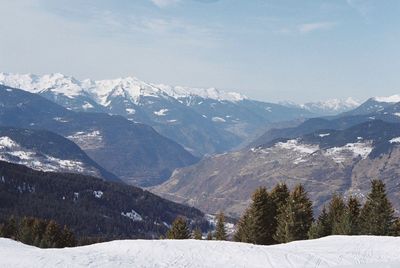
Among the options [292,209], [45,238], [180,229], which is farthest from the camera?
[45,238]

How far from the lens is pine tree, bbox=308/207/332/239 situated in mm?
57750

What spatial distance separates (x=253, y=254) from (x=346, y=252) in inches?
288

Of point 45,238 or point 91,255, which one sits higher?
point 91,255

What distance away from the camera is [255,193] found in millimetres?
64188

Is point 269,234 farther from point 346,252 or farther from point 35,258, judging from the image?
point 35,258

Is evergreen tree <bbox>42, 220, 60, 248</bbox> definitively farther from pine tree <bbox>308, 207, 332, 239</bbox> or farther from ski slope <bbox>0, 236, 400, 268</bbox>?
ski slope <bbox>0, 236, 400, 268</bbox>

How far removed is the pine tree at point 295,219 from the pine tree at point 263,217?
10.3ft

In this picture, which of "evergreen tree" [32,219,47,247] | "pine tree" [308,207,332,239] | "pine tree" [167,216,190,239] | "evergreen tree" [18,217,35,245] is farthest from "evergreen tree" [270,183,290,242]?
"evergreen tree" [18,217,35,245]

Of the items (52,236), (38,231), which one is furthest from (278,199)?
(38,231)

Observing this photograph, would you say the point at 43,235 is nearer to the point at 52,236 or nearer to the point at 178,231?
the point at 52,236

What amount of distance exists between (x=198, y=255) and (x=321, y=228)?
104ft

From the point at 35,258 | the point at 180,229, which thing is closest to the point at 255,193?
the point at 180,229

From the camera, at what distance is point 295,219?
196 ft

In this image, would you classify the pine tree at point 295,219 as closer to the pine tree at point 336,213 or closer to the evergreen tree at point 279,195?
the pine tree at point 336,213
